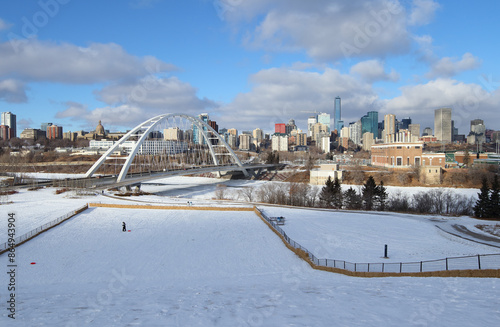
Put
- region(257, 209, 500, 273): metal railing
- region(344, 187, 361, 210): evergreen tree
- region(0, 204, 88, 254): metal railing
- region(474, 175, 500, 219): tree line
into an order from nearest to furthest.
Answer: region(257, 209, 500, 273): metal railing
region(0, 204, 88, 254): metal railing
region(474, 175, 500, 219): tree line
region(344, 187, 361, 210): evergreen tree

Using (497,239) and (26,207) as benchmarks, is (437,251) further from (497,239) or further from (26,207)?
(26,207)

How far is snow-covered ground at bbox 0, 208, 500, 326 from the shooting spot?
936 centimetres

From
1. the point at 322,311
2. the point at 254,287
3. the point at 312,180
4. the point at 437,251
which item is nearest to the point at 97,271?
the point at 254,287

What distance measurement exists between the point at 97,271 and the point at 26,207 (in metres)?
20.6

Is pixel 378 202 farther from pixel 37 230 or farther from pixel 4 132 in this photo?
pixel 4 132

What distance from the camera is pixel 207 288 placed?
12875 mm

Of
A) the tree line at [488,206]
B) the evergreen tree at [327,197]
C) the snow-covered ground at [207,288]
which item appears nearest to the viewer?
the snow-covered ground at [207,288]

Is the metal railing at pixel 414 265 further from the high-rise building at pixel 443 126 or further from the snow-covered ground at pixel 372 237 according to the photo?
the high-rise building at pixel 443 126

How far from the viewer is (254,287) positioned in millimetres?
12938

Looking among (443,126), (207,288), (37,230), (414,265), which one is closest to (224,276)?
(207,288)

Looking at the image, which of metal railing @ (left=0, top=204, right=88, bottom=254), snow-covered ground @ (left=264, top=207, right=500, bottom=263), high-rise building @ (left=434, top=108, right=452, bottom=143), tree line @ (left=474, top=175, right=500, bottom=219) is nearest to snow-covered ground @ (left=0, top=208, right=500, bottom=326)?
metal railing @ (left=0, top=204, right=88, bottom=254)

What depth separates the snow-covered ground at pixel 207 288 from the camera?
9359mm

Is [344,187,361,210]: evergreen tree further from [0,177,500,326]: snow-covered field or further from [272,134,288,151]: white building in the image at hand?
[272,134,288,151]: white building

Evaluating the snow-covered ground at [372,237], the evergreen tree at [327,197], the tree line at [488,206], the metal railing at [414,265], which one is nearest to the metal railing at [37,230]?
the snow-covered ground at [372,237]
